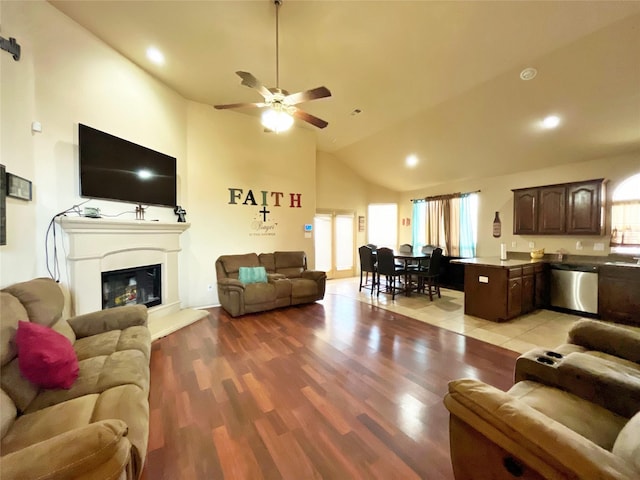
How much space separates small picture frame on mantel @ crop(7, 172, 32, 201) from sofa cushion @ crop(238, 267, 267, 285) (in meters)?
2.75

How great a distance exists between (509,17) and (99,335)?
5098 millimetres

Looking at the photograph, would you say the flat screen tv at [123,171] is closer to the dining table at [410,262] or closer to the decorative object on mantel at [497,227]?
the dining table at [410,262]

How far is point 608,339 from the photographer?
175cm

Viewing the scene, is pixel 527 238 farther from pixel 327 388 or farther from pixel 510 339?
pixel 327 388

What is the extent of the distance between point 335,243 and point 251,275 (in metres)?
3.47

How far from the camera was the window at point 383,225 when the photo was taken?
26.5 ft

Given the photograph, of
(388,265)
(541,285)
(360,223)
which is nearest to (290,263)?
(388,265)

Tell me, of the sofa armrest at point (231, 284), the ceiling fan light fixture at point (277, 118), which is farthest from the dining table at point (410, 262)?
the ceiling fan light fixture at point (277, 118)

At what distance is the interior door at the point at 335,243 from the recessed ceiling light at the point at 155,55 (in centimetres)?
460

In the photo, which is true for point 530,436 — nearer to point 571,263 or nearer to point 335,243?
point 571,263

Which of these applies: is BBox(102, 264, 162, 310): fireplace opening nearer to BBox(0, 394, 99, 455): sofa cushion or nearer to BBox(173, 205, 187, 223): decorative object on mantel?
BBox(173, 205, 187, 223): decorative object on mantel

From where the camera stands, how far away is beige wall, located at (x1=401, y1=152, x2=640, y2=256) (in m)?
4.16

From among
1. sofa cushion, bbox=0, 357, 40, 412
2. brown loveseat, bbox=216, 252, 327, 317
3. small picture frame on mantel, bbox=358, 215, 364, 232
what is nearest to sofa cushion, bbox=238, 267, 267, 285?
brown loveseat, bbox=216, 252, 327, 317

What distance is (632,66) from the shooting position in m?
2.95
